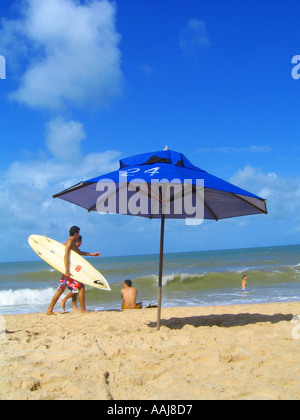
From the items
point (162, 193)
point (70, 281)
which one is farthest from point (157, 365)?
point (70, 281)

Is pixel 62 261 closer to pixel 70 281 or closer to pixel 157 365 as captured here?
pixel 70 281

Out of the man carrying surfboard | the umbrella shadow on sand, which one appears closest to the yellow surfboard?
the man carrying surfboard

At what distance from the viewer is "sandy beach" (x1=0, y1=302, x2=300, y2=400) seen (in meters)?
2.38

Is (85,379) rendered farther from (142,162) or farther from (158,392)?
(142,162)

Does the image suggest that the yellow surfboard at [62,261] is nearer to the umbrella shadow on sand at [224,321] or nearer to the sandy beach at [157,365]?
the umbrella shadow on sand at [224,321]

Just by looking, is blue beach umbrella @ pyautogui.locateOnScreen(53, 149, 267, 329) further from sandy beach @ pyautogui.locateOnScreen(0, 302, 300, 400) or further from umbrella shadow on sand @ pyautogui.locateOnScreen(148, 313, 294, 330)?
sandy beach @ pyautogui.locateOnScreen(0, 302, 300, 400)

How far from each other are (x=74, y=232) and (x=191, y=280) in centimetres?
1332

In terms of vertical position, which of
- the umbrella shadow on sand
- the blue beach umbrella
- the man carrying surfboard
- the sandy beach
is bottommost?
the sandy beach

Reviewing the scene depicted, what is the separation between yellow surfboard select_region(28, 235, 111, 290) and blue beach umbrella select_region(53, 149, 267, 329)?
2510mm

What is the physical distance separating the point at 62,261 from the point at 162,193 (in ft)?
13.8

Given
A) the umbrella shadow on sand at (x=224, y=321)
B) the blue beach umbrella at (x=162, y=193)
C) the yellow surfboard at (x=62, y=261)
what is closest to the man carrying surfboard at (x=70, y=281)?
the yellow surfboard at (x=62, y=261)

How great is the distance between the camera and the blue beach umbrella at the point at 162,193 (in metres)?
3.61
